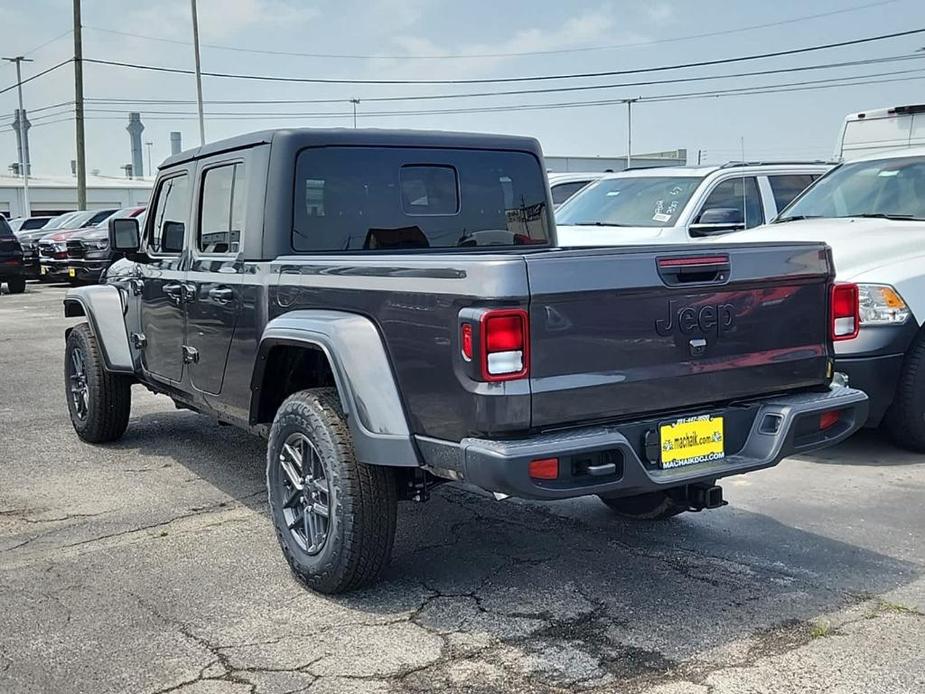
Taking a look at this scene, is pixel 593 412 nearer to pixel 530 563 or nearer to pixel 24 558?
pixel 530 563

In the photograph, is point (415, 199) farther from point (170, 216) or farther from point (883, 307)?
point (883, 307)

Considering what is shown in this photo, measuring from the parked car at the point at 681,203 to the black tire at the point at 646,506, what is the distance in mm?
4260

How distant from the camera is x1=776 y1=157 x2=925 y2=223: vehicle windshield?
7305 millimetres

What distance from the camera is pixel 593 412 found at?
3.66 m

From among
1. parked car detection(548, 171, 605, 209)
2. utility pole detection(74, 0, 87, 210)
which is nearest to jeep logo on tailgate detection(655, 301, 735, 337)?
parked car detection(548, 171, 605, 209)

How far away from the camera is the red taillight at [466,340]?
11.4 feet

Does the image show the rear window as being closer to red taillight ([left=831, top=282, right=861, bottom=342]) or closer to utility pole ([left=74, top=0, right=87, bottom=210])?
red taillight ([left=831, top=282, right=861, bottom=342])

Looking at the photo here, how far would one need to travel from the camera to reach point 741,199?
32.4ft

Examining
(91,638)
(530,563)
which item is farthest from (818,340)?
(91,638)

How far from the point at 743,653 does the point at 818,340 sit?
1385 millimetres

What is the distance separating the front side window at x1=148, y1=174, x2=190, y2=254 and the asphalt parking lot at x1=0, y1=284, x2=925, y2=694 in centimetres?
140

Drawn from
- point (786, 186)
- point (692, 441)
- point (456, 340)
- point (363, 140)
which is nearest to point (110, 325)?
point (363, 140)

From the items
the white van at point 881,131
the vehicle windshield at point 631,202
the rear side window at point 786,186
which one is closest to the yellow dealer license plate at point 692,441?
the vehicle windshield at point 631,202

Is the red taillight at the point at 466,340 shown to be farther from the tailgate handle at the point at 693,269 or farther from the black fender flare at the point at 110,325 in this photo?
the black fender flare at the point at 110,325
